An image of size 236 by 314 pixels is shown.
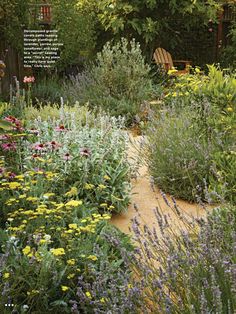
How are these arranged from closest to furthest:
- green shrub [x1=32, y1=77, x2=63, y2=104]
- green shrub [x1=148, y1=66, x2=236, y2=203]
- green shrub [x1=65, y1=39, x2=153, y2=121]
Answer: green shrub [x1=148, y1=66, x2=236, y2=203], green shrub [x1=65, y1=39, x2=153, y2=121], green shrub [x1=32, y1=77, x2=63, y2=104]

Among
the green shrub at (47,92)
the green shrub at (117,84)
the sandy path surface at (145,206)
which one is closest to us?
the sandy path surface at (145,206)

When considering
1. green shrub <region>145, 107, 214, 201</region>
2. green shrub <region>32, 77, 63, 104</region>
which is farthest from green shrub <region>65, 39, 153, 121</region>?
green shrub <region>145, 107, 214, 201</region>

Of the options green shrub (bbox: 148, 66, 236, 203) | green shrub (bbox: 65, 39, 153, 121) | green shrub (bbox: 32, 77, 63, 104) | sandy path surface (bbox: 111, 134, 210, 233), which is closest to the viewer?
sandy path surface (bbox: 111, 134, 210, 233)

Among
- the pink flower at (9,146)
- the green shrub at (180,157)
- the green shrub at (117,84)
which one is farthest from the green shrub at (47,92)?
the pink flower at (9,146)

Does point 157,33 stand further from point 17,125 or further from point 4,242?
point 4,242

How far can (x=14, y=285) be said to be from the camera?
2617mm

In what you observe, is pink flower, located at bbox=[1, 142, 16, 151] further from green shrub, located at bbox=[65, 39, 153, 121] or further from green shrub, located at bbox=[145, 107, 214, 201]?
green shrub, located at bbox=[65, 39, 153, 121]

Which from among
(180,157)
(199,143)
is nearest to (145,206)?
(180,157)

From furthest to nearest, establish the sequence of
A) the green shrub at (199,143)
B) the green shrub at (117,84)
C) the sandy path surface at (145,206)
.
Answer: the green shrub at (117,84) < the green shrub at (199,143) < the sandy path surface at (145,206)

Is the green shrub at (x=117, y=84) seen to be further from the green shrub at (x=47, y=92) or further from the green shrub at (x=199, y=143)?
the green shrub at (x=199, y=143)

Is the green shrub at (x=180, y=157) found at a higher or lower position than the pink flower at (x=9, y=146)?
lower

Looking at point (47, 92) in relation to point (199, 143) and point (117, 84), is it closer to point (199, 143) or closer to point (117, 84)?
point (117, 84)

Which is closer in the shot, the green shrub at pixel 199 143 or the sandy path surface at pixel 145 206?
the sandy path surface at pixel 145 206

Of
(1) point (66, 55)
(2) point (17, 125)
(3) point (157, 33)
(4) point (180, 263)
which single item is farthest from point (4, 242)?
(3) point (157, 33)
